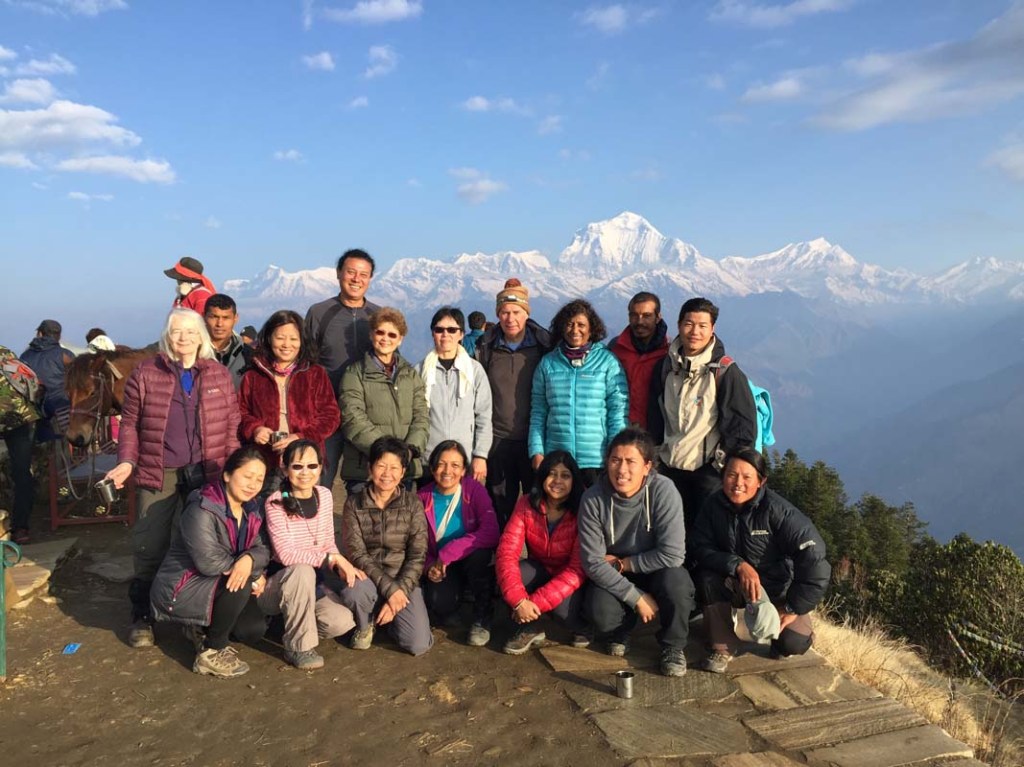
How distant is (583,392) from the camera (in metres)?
5.70

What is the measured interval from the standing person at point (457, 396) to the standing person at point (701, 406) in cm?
152

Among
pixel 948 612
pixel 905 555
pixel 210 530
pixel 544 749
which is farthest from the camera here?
pixel 905 555

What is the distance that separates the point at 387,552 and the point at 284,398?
1483 mm

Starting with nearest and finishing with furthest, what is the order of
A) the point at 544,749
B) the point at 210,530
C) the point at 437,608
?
the point at 544,749 → the point at 210,530 → the point at 437,608

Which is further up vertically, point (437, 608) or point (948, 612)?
point (437, 608)

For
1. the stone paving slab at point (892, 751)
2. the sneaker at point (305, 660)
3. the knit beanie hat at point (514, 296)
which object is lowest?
the stone paving slab at point (892, 751)

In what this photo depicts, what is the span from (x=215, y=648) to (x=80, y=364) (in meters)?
3.76

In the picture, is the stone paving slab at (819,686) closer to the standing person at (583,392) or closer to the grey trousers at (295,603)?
the standing person at (583,392)

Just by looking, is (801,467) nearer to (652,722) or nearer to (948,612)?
(948,612)

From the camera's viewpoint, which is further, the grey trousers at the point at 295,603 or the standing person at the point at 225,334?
the standing person at the point at 225,334

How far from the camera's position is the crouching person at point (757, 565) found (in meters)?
4.84

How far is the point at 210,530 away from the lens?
15.6 ft

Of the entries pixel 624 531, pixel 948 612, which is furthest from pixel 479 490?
pixel 948 612

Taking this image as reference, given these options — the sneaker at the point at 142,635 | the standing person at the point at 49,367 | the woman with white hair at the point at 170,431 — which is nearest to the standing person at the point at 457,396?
the woman with white hair at the point at 170,431
